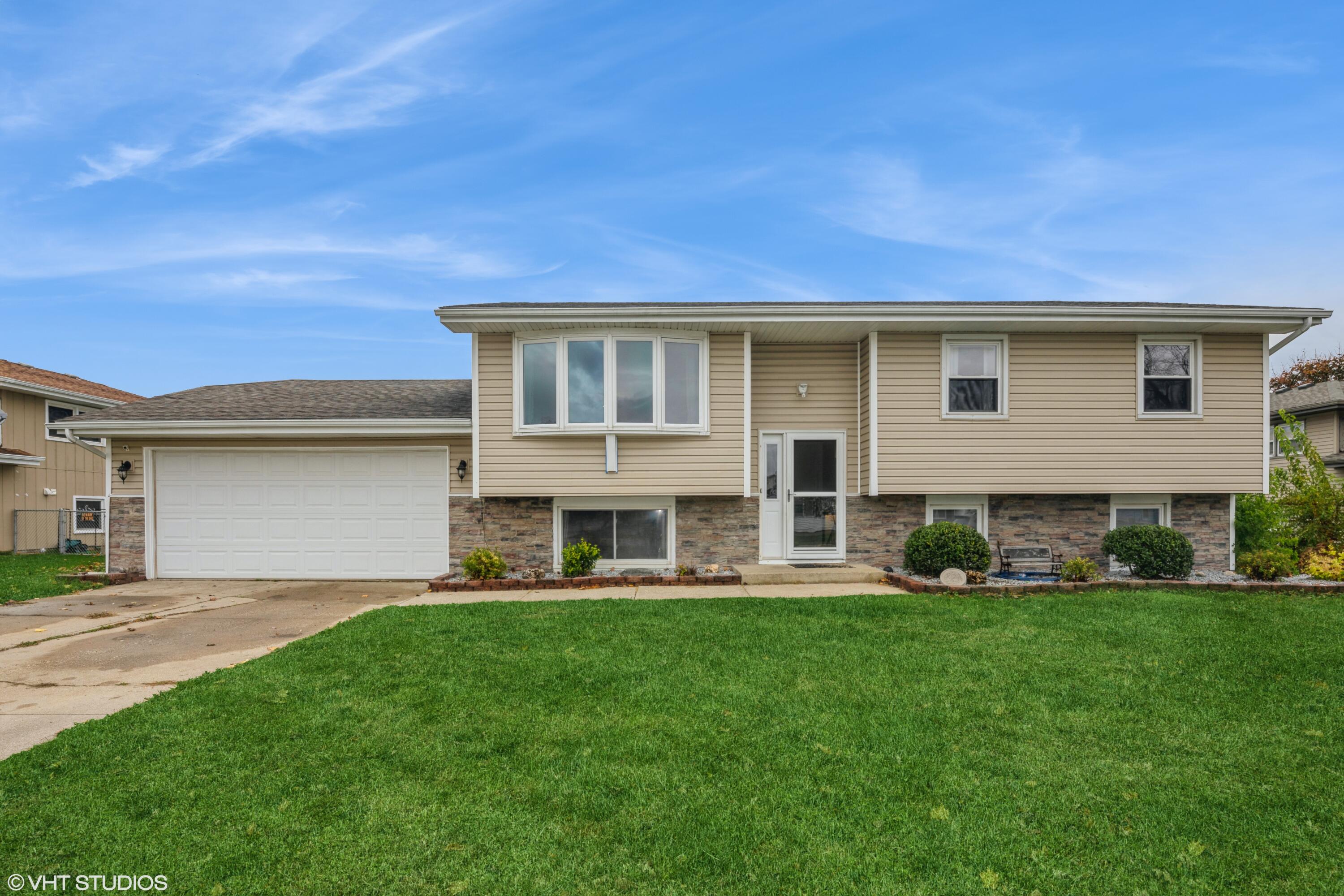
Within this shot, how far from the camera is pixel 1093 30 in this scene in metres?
11.5

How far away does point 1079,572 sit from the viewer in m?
9.27

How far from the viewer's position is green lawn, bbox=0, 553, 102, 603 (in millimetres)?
10148

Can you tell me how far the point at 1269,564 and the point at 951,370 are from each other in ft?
16.1

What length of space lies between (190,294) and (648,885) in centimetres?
2234

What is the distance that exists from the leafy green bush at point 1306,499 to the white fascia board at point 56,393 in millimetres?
24669

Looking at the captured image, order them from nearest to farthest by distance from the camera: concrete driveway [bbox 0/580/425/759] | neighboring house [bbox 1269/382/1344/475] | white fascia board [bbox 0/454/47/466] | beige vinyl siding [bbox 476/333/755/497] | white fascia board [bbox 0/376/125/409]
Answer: concrete driveway [bbox 0/580/425/759] < beige vinyl siding [bbox 476/333/755/497] < white fascia board [bbox 0/454/47/466] < white fascia board [bbox 0/376/125/409] < neighboring house [bbox 1269/382/1344/475]

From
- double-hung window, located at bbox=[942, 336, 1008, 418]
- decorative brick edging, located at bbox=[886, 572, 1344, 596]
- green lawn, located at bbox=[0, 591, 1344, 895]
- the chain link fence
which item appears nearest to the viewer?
green lawn, located at bbox=[0, 591, 1344, 895]

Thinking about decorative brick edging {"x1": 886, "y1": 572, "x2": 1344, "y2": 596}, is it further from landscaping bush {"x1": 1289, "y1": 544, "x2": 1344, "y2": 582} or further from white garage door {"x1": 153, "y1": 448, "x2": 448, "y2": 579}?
white garage door {"x1": 153, "y1": 448, "x2": 448, "y2": 579}

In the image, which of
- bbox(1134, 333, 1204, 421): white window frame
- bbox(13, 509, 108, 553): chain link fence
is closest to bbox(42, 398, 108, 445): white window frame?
bbox(13, 509, 108, 553): chain link fence

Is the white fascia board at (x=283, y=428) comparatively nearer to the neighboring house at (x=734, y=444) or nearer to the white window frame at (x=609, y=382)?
the neighboring house at (x=734, y=444)

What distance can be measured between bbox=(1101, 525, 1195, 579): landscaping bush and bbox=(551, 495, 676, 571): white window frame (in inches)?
260

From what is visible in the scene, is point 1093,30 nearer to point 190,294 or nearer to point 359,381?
point 359,381

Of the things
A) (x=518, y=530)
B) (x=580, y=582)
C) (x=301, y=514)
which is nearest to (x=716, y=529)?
(x=580, y=582)

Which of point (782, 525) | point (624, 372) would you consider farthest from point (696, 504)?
point (624, 372)
